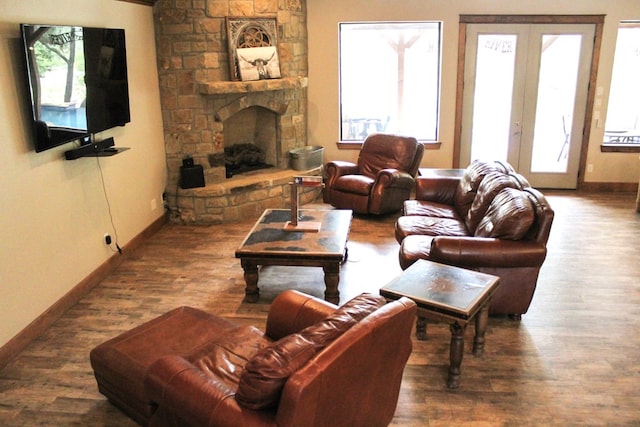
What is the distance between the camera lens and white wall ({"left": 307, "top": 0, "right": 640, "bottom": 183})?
255 inches

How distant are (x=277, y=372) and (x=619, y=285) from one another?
11.8ft

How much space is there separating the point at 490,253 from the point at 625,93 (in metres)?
4.76

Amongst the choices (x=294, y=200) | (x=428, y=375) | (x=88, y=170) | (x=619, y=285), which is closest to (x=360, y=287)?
(x=294, y=200)

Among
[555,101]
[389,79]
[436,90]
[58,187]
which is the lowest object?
[58,187]

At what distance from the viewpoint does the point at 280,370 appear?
1850mm

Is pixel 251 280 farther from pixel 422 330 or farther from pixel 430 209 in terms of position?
pixel 430 209

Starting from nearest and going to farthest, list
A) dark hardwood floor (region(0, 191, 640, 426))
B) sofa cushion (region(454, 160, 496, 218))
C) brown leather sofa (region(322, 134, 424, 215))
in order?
dark hardwood floor (region(0, 191, 640, 426)) < sofa cushion (region(454, 160, 496, 218)) < brown leather sofa (region(322, 134, 424, 215))

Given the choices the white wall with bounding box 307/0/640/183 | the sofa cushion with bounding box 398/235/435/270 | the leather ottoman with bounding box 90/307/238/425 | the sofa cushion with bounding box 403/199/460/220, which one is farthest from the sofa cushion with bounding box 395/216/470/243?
the white wall with bounding box 307/0/640/183

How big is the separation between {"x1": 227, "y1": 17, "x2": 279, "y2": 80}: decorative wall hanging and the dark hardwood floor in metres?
1.89

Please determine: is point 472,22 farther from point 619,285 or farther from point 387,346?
point 387,346

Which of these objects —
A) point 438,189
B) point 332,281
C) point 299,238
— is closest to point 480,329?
point 332,281

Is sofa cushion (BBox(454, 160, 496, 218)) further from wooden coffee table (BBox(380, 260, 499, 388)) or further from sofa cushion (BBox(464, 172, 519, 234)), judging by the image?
wooden coffee table (BBox(380, 260, 499, 388))

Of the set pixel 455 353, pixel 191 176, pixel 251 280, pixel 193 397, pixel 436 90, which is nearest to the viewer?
pixel 193 397

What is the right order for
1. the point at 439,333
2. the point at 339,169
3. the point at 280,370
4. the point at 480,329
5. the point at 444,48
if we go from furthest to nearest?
the point at 444,48 → the point at 339,169 → the point at 439,333 → the point at 480,329 → the point at 280,370
